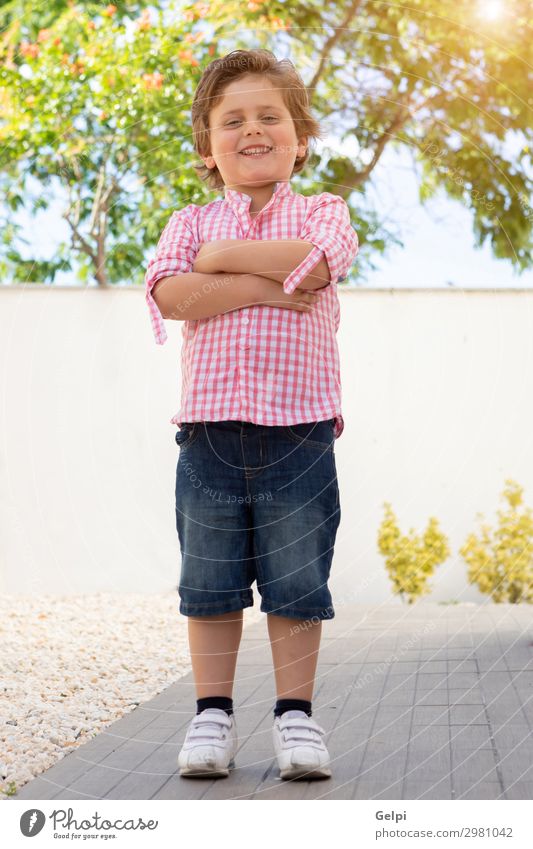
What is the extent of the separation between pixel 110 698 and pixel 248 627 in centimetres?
170

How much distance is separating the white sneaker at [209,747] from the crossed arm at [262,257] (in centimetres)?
98

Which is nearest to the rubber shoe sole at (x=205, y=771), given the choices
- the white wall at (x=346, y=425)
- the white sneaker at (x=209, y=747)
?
the white sneaker at (x=209, y=747)

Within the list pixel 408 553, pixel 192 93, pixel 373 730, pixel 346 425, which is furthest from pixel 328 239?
pixel 346 425

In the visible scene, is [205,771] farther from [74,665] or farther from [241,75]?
[74,665]

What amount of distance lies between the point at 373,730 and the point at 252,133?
1.56 metres

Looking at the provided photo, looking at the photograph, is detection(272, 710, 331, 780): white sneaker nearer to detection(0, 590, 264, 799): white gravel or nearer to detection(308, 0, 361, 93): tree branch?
detection(0, 590, 264, 799): white gravel

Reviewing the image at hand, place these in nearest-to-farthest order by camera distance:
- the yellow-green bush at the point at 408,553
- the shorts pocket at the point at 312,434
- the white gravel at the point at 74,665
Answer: the shorts pocket at the point at 312,434 < the white gravel at the point at 74,665 < the yellow-green bush at the point at 408,553

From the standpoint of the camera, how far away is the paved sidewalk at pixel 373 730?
7.61ft

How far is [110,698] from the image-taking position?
354cm

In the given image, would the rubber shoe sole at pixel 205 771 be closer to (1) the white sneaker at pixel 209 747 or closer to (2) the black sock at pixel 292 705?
(1) the white sneaker at pixel 209 747

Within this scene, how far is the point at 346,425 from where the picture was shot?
6.77 metres

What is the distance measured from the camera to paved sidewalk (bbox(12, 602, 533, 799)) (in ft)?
7.61
